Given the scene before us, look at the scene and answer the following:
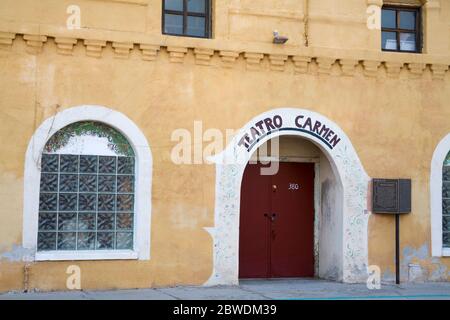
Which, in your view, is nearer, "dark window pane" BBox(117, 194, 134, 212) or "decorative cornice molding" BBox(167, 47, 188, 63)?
"dark window pane" BBox(117, 194, 134, 212)

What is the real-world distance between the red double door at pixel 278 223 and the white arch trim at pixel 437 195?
2333mm

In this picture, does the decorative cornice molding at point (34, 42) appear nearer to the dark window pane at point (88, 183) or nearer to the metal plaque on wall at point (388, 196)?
the dark window pane at point (88, 183)

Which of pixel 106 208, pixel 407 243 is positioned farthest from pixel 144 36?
pixel 407 243

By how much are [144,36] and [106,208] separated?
9.98 ft

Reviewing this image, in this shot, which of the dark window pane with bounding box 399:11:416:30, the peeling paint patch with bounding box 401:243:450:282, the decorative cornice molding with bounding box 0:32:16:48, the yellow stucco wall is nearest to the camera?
the decorative cornice molding with bounding box 0:32:16:48

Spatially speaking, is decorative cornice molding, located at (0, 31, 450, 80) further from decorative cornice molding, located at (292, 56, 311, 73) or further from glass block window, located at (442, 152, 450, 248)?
glass block window, located at (442, 152, 450, 248)

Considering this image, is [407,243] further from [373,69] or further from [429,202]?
[373,69]

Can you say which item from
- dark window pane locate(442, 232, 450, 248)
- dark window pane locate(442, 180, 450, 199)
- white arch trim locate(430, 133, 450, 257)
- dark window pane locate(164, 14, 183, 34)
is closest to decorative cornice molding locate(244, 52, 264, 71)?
dark window pane locate(164, 14, 183, 34)

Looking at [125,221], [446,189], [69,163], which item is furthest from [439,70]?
[69,163]

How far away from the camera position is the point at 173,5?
13.2m

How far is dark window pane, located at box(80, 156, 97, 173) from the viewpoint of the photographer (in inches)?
491

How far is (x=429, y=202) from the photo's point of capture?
46.6ft

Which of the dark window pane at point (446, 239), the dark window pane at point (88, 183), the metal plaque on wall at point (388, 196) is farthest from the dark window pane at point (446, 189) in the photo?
the dark window pane at point (88, 183)

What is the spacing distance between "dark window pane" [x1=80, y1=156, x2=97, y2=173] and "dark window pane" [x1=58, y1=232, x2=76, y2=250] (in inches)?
43.2
